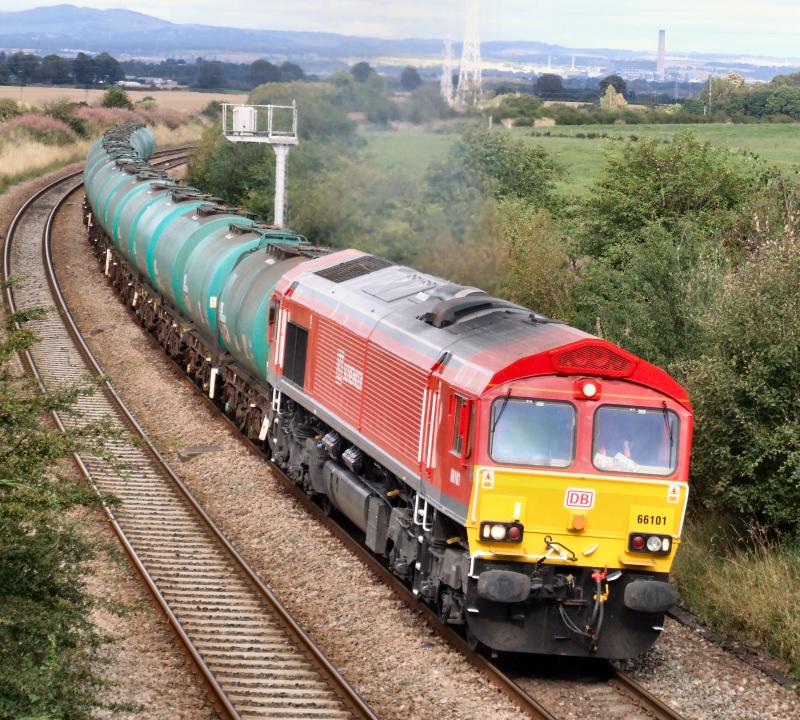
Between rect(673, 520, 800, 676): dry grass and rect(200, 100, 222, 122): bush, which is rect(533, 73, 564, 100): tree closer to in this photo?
rect(673, 520, 800, 676): dry grass

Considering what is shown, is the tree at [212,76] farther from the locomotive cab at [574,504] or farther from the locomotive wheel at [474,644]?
the locomotive cab at [574,504]

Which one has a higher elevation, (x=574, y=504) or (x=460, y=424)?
(x=460, y=424)

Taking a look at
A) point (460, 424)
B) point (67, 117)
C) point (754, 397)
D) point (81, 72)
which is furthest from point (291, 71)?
point (81, 72)

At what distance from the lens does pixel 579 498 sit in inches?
459

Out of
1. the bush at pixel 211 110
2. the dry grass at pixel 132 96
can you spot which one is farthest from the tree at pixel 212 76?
the bush at pixel 211 110

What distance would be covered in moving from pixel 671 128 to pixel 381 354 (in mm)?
57558

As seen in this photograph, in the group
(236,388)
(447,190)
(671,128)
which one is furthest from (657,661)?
(671,128)

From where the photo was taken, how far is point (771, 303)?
619 inches

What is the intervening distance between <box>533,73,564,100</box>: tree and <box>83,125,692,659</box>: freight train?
15.9m

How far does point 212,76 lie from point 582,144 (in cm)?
8755

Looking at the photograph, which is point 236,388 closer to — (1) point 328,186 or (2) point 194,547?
(2) point 194,547

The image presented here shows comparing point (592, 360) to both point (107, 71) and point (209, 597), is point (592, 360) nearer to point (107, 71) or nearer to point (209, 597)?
point (209, 597)

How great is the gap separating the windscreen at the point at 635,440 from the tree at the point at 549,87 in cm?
2005

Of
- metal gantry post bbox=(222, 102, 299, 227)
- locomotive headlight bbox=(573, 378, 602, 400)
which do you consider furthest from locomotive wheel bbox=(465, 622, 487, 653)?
metal gantry post bbox=(222, 102, 299, 227)
